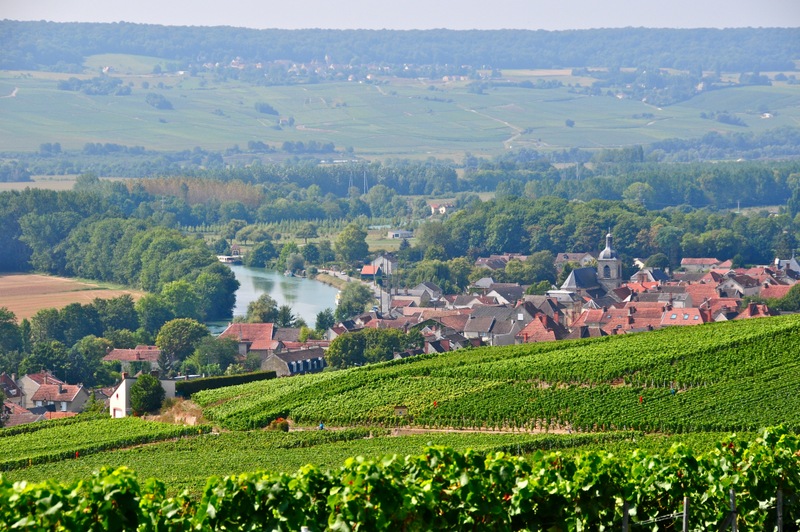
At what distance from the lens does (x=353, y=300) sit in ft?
287

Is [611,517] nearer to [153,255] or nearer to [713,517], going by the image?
[713,517]

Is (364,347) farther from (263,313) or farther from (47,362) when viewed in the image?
(263,313)

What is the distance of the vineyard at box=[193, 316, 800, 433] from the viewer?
34.1 metres

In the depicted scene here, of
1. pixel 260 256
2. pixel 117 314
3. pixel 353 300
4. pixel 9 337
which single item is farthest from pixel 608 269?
pixel 9 337

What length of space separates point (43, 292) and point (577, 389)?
64.0 m

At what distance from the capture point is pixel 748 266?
112 m

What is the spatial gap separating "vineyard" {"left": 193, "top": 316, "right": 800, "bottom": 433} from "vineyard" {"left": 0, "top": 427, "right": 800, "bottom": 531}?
14435 millimetres

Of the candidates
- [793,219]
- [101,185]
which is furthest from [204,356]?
[101,185]

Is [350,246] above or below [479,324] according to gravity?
below

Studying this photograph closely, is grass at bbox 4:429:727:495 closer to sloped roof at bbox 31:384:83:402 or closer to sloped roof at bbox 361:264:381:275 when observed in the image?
sloped roof at bbox 31:384:83:402

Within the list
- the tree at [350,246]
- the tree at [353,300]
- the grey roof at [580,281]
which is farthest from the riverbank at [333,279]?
the grey roof at [580,281]

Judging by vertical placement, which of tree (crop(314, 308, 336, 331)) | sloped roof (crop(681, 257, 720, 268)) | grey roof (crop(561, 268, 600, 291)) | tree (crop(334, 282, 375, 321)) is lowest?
sloped roof (crop(681, 257, 720, 268))

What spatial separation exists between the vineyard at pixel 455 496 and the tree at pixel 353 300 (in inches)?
2536

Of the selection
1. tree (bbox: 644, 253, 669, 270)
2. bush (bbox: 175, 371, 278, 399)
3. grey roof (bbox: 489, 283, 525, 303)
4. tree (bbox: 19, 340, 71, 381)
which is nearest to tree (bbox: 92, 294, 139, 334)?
tree (bbox: 19, 340, 71, 381)
